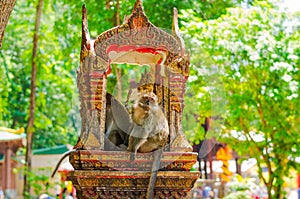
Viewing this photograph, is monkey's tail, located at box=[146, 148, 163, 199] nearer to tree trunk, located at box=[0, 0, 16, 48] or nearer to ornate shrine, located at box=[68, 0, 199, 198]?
ornate shrine, located at box=[68, 0, 199, 198]

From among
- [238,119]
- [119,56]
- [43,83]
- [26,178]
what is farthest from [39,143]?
[119,56]

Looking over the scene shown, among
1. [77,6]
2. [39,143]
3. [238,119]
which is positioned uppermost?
[77,6]

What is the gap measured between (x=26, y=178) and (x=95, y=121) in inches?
402

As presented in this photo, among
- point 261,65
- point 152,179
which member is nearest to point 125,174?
point 152,179

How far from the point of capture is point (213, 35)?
1573 cm

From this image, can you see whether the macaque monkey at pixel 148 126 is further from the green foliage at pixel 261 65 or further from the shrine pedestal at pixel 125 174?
the green foliage at pixel 261 65

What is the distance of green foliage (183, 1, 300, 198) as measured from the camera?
49.6 feet

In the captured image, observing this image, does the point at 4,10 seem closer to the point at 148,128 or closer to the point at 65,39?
the point at 148,128

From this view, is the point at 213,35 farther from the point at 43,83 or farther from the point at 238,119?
the point at 43,83

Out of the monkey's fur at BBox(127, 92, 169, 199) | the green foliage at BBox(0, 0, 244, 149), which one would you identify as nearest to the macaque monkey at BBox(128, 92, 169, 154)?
the monkey's fur at BBox(127, 92, 169, 199)

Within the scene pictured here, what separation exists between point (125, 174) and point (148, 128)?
0.56 metres

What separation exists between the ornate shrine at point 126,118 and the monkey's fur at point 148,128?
8 centimetres

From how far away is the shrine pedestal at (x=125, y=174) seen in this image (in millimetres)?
7617

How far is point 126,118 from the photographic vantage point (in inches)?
320
